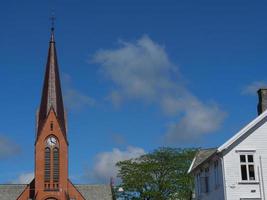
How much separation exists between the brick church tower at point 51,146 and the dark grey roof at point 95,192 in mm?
14490

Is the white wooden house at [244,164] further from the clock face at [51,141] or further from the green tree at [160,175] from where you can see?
the clock face at [51,141]

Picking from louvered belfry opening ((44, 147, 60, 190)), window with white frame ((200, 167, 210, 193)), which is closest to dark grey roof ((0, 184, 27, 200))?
louvered belfry opening ((44, 147, 60, 190))

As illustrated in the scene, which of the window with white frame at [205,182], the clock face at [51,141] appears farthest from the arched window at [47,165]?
the window with white frame at [205,182]

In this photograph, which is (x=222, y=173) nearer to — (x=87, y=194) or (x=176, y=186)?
(x=176, y=186)

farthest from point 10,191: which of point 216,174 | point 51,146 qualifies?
point 216,174

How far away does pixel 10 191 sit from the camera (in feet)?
349

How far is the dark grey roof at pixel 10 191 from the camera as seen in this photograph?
104812 mm

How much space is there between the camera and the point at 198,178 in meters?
51.4

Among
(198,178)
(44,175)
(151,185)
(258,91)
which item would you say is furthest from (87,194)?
(258,91)

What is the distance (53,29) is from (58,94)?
447 inches

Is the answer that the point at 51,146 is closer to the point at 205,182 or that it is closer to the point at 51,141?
the point at 51,141

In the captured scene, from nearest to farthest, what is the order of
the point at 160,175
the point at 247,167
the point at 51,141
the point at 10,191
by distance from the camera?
the point at 247,167 < the point at 160,175 < the point at 51,141 < the point at 10,191

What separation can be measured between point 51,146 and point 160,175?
18.2 m

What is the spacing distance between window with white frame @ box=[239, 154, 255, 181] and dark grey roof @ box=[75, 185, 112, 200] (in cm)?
6922
